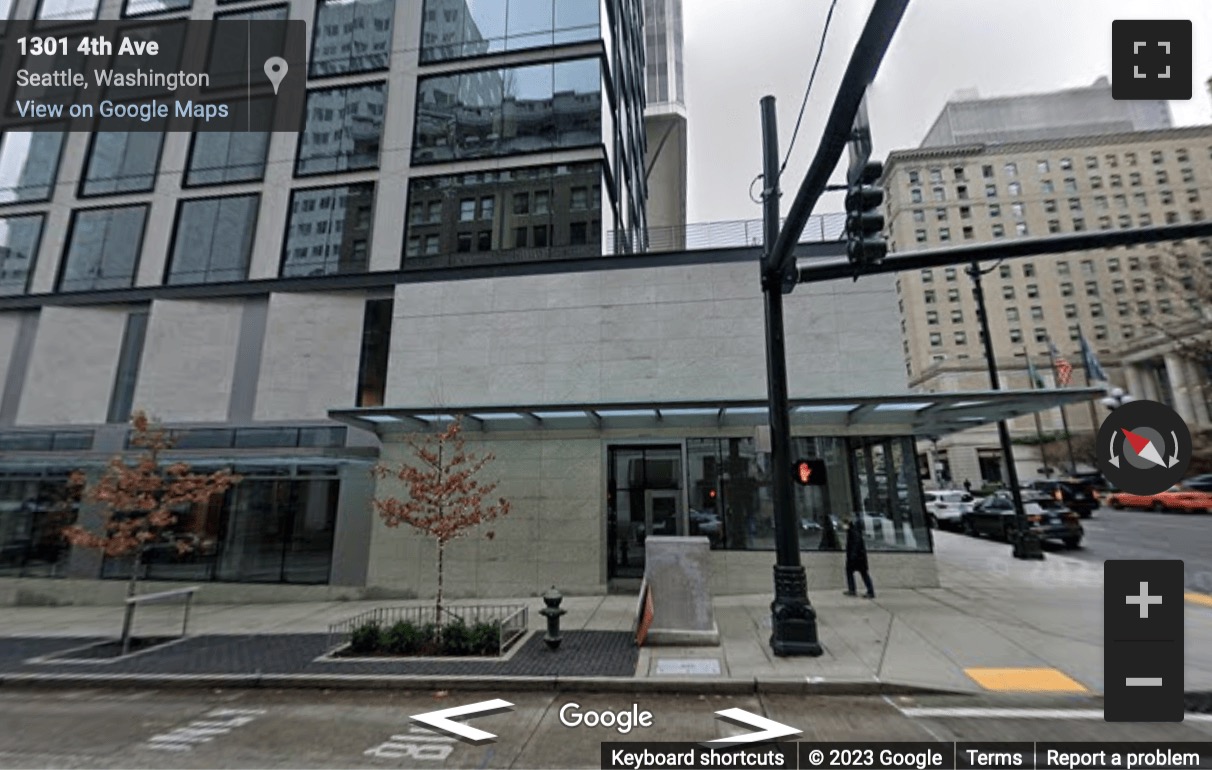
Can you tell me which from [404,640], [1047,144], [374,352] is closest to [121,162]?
[374,352]

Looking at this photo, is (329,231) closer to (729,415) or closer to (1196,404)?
(729,415)

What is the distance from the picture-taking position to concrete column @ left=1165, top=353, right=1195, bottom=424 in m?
52.1

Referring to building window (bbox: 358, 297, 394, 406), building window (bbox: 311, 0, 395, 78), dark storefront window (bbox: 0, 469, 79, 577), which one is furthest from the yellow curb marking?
building window (bbox: 311, 0, 395, 78)

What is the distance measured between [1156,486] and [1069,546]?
18.0 meters

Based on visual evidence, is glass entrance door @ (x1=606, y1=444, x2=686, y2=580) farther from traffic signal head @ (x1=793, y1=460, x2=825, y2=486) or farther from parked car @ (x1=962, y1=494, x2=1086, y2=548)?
parked car @ (x1=962, y1=494, x2=1086, y2=548)

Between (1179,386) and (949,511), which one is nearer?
(949,511)

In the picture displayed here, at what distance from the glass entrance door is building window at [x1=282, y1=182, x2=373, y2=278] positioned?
31.6ft

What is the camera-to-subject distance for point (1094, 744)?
203 inches

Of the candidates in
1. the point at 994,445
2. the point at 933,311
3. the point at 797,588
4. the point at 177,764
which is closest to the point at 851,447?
the point at 797,588

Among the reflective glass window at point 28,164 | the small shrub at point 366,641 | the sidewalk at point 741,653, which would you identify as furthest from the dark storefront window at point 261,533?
the reflective glass window at point 28,164

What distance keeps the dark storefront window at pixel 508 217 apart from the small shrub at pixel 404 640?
10.3 m

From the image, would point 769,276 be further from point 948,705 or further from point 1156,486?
point 948,705

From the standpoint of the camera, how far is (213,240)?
18047mm

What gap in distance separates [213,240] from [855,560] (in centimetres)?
2155
